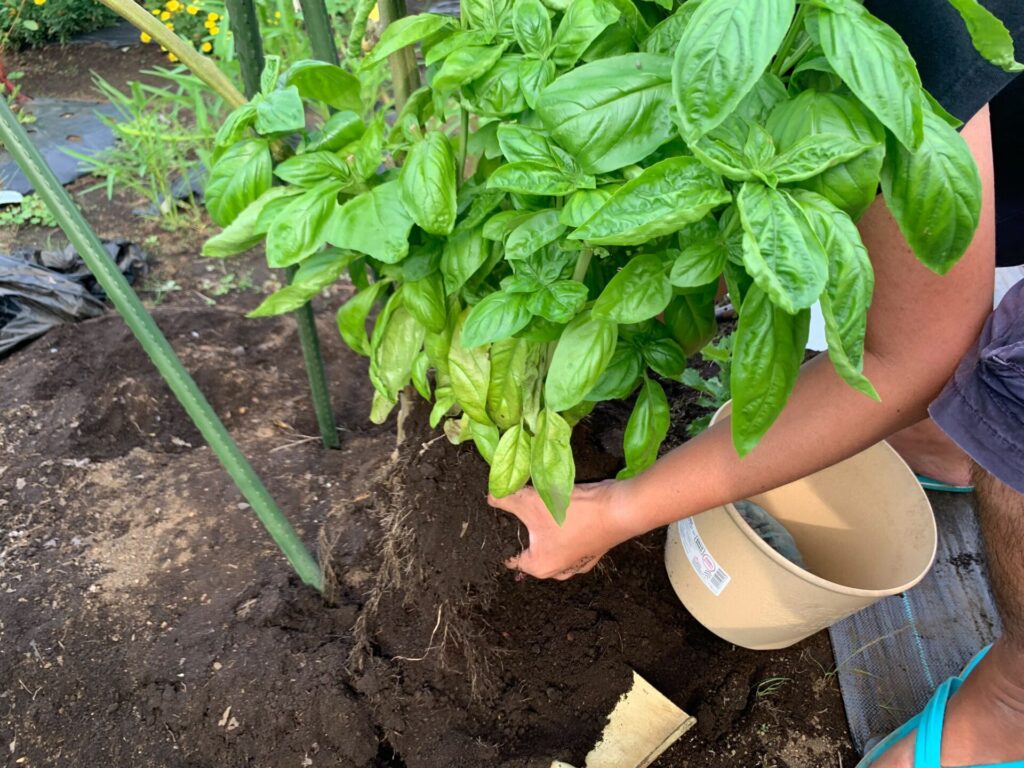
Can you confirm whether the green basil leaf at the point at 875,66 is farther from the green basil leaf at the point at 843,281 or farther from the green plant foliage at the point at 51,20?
the green plant foliage at the point at 51,20

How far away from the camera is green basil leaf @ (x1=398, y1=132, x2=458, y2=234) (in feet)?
2.46

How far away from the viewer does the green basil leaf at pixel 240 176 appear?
872mm

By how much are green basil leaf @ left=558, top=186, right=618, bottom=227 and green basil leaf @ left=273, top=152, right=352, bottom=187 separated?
0.32 m

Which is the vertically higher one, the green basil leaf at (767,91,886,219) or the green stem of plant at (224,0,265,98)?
the green basil leaf at (767,91,886,219)

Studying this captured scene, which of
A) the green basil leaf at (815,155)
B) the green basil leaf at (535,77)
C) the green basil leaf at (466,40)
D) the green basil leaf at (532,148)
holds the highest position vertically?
the green basil leaf at (466,40)

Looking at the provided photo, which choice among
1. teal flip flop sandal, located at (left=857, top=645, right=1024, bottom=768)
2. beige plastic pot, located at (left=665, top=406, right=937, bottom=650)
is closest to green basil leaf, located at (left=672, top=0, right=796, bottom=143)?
beige plastic pot, located at (left=665, top=406, right=937, bottom=650)

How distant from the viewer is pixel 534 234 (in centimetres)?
74

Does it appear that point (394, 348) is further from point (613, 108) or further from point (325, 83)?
point (613, 108)

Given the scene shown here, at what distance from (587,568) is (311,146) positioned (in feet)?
2.50

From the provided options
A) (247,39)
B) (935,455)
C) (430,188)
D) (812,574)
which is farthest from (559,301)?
(935,455)

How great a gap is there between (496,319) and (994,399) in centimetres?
61

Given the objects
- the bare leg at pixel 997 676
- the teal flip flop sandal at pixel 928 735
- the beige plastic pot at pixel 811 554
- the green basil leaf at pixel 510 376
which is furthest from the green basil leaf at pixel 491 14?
the teal flip flop sandal at pixel 928 735

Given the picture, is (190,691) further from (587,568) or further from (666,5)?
(666,5)

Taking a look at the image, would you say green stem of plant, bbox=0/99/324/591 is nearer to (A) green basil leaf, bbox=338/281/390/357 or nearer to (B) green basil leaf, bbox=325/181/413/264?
(A) green basil leaf, bbox=338/281/390/357
